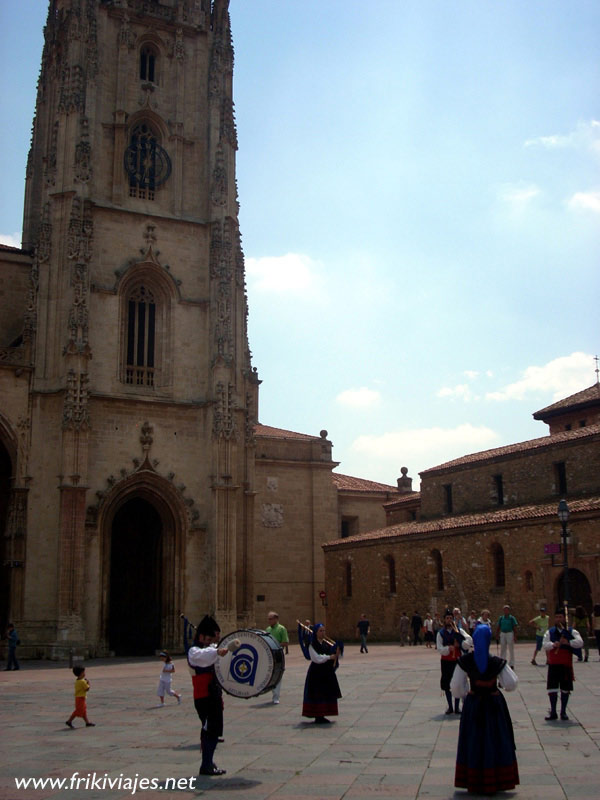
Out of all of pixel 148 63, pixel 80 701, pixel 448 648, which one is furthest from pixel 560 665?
pixel 148 63

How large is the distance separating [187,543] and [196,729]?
19.5m

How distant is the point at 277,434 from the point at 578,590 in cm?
1955

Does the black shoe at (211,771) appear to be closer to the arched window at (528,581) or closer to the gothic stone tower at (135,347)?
the gothic stone tower at (135,347)

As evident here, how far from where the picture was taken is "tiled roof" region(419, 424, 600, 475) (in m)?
36.4

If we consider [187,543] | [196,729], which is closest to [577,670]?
[196,729]

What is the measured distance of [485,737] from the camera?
26.2 ft

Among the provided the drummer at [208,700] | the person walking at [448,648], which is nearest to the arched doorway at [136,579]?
the person walking at [448,648]

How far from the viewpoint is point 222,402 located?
32875mm

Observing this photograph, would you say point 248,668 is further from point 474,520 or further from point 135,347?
point 474,520

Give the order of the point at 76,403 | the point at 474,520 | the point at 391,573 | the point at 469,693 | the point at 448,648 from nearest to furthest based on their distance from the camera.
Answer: the point at 469,693 < the point at 448,648 < the point at 76,403 < the point at 474,520 < the point at 391,573

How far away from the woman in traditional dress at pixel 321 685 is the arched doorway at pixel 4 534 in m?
19.9

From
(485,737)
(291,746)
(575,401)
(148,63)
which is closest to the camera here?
(485,737)

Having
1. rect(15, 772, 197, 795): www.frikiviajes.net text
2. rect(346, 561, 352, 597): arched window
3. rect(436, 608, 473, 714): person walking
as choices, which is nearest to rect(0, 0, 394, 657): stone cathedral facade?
rect(346, 561, 352, 597): arched window

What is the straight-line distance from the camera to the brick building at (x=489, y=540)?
32000 mm
